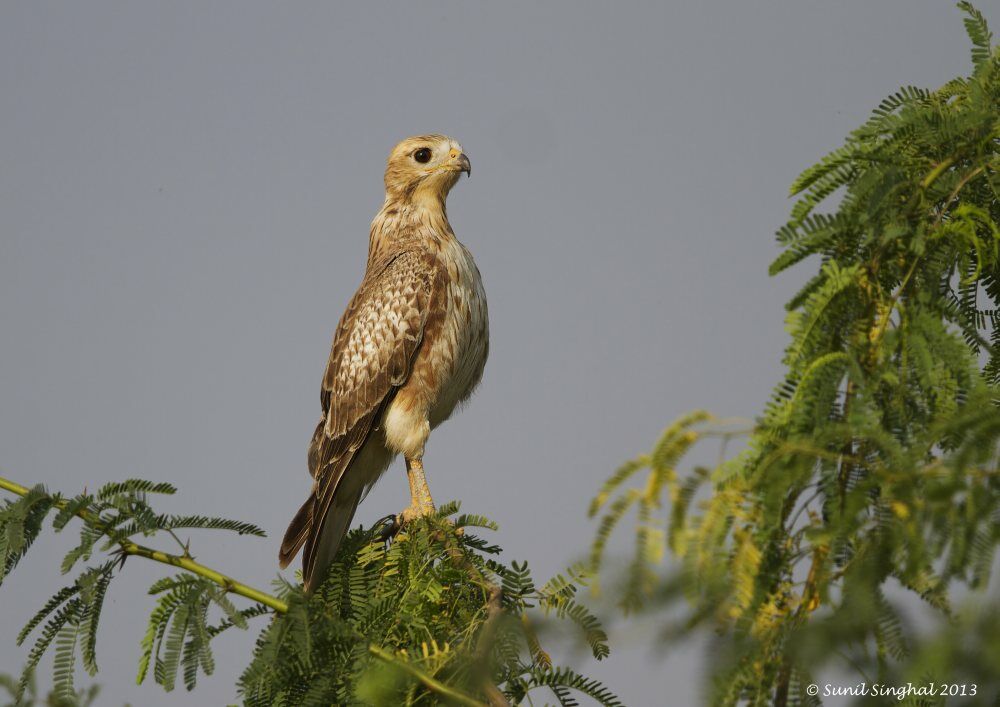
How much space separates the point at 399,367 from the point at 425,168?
1.94m

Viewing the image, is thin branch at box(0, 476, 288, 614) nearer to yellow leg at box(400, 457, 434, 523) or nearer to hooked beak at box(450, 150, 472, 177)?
yellow leg at box(400, 457, 434, 523)

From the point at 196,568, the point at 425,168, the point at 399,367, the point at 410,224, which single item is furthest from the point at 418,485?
the point at 196,568

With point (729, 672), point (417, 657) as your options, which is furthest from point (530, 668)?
point (729, 672)

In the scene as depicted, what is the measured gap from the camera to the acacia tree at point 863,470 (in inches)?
85.8

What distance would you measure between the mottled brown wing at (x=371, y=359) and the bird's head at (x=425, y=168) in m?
0.84

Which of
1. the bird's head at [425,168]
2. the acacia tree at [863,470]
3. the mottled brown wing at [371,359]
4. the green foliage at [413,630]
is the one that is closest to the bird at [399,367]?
the mottled brown wing at [371,359]

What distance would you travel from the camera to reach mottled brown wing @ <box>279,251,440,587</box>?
736 cm

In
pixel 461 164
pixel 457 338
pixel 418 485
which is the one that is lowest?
pixel 418 485

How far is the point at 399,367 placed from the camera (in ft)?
24.2

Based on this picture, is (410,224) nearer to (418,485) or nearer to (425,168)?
(425,168)

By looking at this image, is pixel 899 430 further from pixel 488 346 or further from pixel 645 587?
pixel 488 346

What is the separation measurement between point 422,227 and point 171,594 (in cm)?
491

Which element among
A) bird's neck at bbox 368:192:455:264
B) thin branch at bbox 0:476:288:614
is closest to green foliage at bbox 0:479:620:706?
thin branch at bbox 0:476:288:614

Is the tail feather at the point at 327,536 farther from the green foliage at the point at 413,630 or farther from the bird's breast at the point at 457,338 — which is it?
the bird's breast at the point at 457,338
